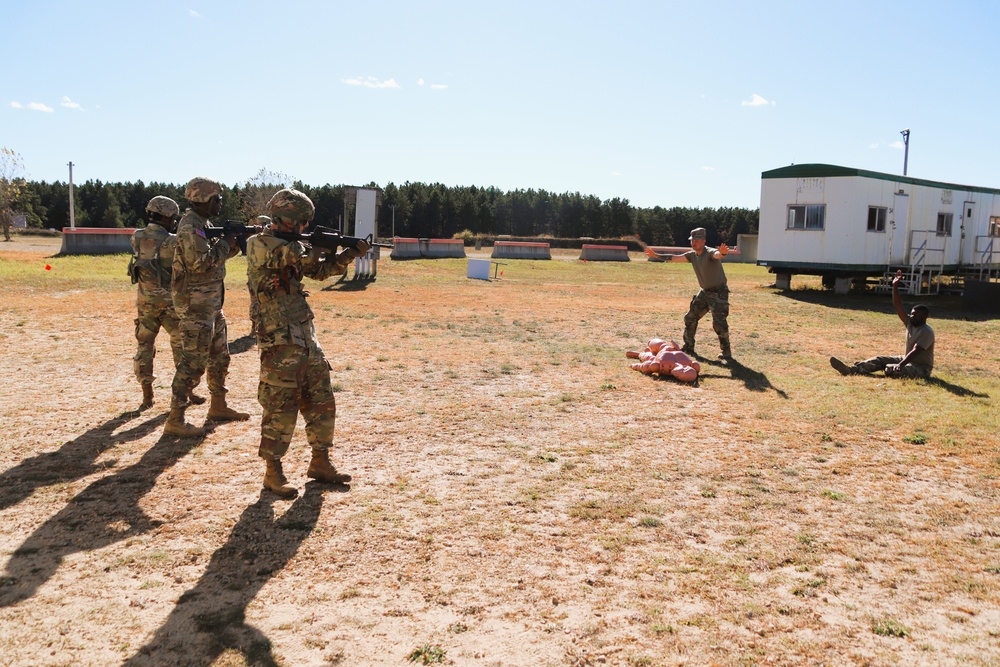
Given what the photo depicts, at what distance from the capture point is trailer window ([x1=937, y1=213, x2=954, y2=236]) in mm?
24281

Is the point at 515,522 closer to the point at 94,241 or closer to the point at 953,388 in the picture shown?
the point at 953,388

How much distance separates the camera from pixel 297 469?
592cm

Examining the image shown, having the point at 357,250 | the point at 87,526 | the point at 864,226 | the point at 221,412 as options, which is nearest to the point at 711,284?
the point at 357,250

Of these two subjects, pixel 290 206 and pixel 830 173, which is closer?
pixel 290 206

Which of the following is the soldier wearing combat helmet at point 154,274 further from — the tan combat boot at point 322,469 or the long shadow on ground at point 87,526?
the tan combat boot at point 322,469

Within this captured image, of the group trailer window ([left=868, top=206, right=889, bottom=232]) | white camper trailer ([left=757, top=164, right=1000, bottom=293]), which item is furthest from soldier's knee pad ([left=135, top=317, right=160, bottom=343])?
trailer window ([left=868, top=206, right=889, bottom=232])

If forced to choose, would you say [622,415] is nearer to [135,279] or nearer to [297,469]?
[297,469]

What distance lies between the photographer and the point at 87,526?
15.5 feet

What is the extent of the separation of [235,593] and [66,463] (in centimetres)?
289

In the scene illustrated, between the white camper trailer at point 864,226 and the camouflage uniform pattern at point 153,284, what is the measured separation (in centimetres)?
1964

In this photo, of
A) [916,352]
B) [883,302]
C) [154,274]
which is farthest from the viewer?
[883,302]

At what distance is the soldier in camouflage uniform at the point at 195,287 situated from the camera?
6398 mm

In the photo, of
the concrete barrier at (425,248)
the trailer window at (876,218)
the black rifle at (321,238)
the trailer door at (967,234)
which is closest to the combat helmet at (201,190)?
the black rifle at (321,238)

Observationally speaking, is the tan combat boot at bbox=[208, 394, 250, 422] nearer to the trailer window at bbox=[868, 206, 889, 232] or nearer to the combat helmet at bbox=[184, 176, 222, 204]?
the combat helmet at bbox=[184, 176, 222, 204]
